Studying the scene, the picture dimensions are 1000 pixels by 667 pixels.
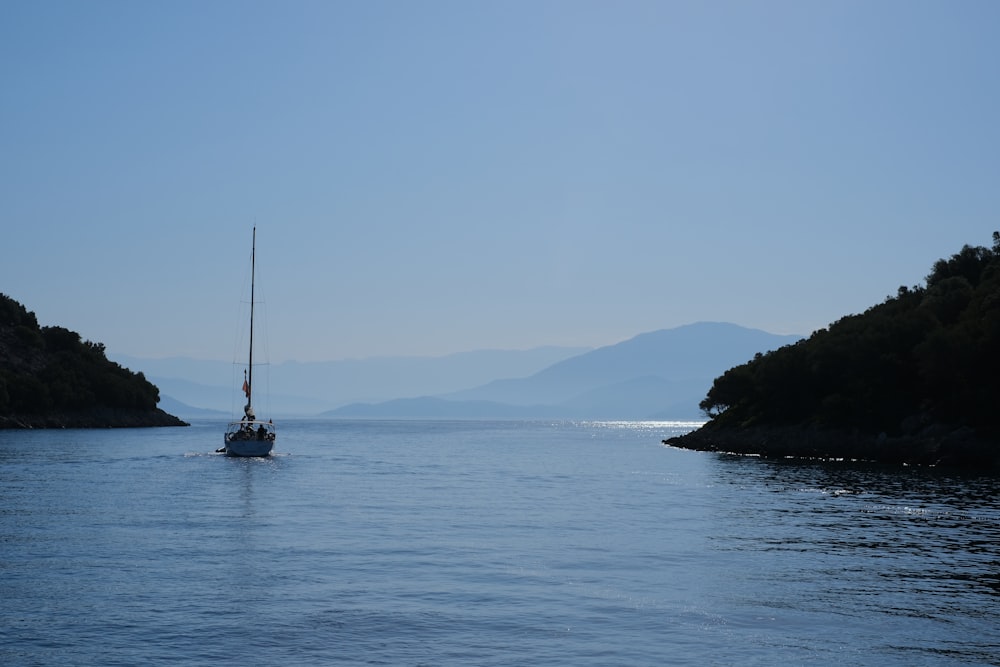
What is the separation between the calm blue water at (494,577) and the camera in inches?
915

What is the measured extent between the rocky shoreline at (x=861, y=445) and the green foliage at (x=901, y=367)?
6.65 feet

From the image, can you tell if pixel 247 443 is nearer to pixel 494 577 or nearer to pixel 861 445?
pixel 861 445

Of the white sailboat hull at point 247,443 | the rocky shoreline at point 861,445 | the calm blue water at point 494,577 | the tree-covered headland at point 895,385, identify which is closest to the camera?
the calm blue water at point 494,577

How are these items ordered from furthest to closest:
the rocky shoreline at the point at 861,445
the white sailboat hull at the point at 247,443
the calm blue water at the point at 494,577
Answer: the white sailboat hull at the point at 247,443, the rocky shoreline at the point at 861,445, the calm blue water at the point at 494,577

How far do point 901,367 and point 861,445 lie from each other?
11.7 meters

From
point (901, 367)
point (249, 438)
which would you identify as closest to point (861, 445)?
point (901, 367)

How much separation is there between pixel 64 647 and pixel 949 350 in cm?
10409

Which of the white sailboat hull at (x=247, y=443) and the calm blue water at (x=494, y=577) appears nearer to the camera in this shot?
the calm blue water at (x=494, y=577)

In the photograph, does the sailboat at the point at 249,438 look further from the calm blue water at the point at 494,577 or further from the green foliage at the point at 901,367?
the green foliage at the point at 901,367

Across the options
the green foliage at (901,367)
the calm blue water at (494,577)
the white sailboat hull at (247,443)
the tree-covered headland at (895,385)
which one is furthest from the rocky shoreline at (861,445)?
the white sailboat hull at (247,443)

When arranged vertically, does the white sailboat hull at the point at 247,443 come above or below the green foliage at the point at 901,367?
below

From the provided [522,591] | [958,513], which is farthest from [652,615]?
[958,513]

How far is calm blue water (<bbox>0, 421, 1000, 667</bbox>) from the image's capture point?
76.2ft

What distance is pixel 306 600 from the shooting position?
2836 cm
